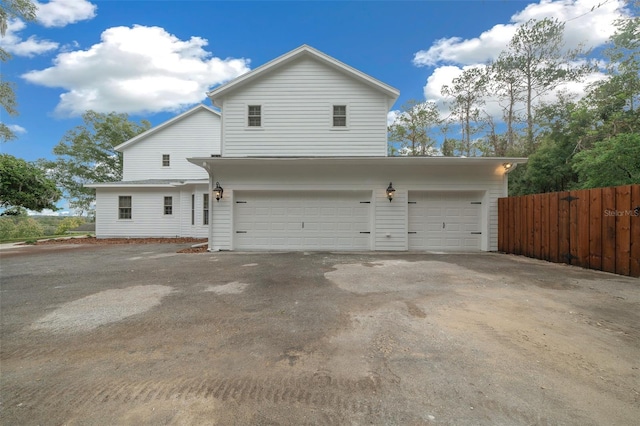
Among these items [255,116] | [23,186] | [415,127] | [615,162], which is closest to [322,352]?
[255,116]

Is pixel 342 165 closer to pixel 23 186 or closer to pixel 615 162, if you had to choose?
pixel 615 162

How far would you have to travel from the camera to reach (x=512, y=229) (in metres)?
8.15

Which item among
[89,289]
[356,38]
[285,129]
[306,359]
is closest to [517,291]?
[306,359]

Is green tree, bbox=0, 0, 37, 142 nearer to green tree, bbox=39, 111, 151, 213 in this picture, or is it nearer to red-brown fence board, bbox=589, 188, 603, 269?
green tree, bbox=39, 111, 151, 213

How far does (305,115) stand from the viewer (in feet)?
32.6

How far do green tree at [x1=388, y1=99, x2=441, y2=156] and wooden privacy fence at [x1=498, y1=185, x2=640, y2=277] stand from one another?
14.9m

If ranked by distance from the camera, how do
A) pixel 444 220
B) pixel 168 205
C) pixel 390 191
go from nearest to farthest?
pixel 390 191, pixel 444 220, pixel 168 205

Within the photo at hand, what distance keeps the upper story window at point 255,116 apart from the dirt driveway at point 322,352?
22.6 feet

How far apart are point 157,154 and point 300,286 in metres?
15.6

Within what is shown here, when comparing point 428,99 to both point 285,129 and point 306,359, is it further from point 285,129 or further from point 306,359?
point 306,359

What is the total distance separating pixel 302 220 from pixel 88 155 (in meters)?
26.1

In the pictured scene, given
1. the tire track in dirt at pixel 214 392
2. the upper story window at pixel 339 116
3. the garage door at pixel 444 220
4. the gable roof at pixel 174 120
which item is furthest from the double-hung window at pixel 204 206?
the tire track in dirt at pixel 214 392

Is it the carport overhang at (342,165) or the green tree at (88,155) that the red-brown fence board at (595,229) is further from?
the green tree at (88,155)

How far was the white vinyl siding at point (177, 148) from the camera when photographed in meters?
15.7
